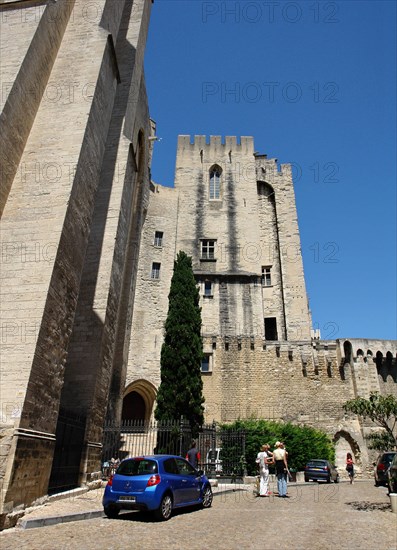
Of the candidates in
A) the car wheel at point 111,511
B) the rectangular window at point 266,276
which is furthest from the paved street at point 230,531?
the rectangular window at point 266,276

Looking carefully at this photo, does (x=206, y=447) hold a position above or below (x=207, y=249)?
below

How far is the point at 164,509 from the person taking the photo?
6590 mm

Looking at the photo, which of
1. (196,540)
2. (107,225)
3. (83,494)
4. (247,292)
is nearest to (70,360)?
(83,494)

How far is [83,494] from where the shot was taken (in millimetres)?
9133

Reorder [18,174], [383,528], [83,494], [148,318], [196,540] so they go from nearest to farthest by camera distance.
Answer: [196,540] < [383,528] < [83,494] < [18,174] < [148,318]

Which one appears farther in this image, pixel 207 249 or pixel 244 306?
pixel 207 249

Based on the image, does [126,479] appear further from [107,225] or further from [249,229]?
[249,229]

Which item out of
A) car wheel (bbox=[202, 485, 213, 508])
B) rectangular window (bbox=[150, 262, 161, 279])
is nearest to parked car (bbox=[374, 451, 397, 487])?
car wheel (bbox=[202, 485, 213, 508])

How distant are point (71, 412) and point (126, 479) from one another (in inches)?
159

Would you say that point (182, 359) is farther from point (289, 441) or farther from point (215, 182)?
point (215, 182)

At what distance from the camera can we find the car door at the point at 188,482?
7387 millimetres

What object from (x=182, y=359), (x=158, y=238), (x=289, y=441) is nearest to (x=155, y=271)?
(x=158, y=238)

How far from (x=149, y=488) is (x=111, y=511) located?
2.91ft

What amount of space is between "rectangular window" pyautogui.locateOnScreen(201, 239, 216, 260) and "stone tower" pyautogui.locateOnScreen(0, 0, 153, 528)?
11.9 metres
